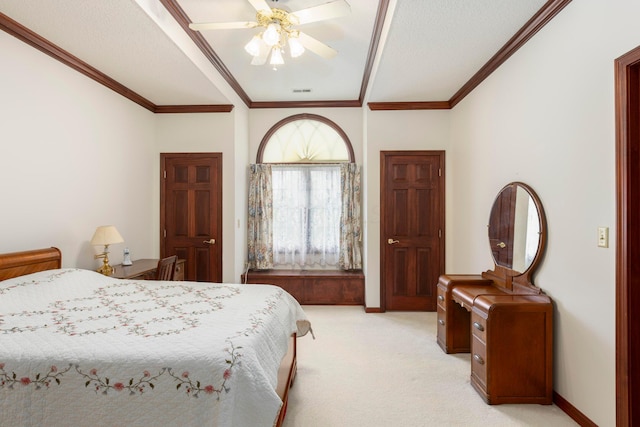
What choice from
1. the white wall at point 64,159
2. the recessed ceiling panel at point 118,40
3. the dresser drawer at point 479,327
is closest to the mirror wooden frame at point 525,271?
the dresser drawer at point 479,327

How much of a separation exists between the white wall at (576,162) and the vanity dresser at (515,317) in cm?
A: 9

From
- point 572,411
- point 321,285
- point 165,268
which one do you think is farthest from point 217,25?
point 572,411

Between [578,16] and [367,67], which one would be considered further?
[367,67]

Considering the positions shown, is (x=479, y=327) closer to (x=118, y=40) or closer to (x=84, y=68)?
(x=118, y=40)

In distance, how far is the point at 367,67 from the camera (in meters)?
3.65

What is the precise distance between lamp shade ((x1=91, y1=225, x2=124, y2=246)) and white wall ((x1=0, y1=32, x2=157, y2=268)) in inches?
6.9

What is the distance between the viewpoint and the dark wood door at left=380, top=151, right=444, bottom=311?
4.32m

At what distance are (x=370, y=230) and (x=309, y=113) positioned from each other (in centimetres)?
192

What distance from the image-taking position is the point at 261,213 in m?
4.82

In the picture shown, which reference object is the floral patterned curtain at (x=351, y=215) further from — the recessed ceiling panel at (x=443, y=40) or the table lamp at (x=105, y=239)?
the table lamp at (x=105, y=239)

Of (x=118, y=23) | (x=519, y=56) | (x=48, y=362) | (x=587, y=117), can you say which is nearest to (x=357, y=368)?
(x=48, y=362)

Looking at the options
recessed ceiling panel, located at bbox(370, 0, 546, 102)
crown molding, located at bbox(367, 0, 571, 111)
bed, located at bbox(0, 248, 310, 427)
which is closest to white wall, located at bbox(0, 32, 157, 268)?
bed, located at bbox(0, 248, 310, 427)

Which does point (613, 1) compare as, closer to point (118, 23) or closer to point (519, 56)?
point (519, 56)

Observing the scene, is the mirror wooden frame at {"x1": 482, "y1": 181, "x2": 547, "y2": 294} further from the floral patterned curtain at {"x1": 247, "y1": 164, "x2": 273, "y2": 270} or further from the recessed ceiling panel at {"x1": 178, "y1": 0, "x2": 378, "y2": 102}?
the floral patterned curtain at {"x1": 247, "y1": 164, "x2": 273, "y2": 270}
